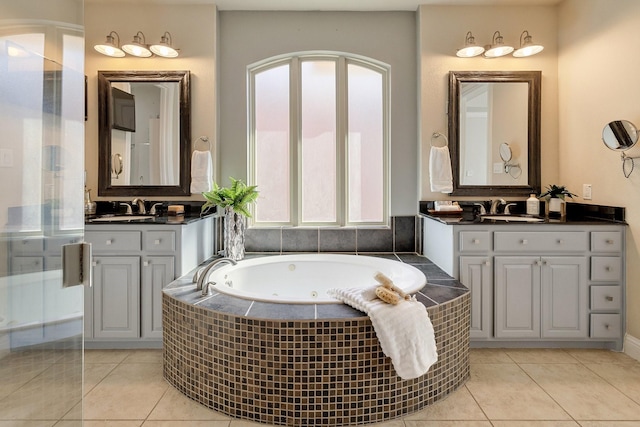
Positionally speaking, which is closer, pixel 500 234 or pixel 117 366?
pixel 117 366

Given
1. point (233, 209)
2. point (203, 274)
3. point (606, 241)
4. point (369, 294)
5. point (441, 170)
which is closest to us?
point (369, 294)

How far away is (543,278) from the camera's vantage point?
2.58m

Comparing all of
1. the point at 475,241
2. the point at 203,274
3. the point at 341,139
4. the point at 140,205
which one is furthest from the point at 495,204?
the point at 140,205

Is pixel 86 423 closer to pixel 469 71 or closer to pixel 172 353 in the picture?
pixel 172 353

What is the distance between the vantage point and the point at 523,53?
10.2ft

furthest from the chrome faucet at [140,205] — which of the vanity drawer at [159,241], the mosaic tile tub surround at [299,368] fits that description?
the mosaic tile tub surround at [299,368]

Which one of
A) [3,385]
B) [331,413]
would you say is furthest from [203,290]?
[3,385]

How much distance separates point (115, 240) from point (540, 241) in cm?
283

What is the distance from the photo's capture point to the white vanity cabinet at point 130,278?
2.59 meters

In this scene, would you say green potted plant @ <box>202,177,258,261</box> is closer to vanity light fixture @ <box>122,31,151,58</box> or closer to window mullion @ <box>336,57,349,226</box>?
window mullion @ <box>336,57,349,226</box>

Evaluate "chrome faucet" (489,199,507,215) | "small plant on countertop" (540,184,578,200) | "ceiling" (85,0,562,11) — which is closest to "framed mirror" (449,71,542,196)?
"chrome faucet" (489,199,507,215)

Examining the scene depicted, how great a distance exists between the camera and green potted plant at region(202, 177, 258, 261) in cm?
301

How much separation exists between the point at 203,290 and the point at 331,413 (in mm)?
934

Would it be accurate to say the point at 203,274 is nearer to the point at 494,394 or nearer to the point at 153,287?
the point at 153,287
